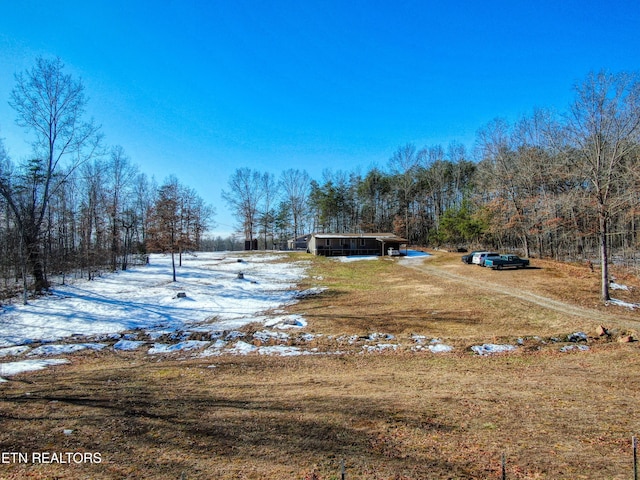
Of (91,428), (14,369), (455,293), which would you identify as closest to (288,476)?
(91,428)

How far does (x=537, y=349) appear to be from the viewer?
407 inches

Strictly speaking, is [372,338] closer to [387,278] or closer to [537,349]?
[537,349]

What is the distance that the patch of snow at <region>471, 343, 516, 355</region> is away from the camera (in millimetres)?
10117

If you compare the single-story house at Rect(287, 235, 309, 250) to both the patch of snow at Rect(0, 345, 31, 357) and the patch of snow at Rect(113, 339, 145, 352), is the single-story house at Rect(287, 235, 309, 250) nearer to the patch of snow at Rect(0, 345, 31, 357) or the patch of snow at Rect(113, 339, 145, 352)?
the patch of snow at Rect(113, 339, 145, 352)

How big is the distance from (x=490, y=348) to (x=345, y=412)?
7297mm

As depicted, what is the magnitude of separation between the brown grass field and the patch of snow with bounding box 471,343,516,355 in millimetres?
301

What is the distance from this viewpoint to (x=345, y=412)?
18.2 feet

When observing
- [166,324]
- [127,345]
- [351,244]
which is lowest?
[166,324]

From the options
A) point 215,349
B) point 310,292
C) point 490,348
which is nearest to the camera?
point 490,348

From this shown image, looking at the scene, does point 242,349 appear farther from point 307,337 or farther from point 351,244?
point 351,244

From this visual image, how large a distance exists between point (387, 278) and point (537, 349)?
16.8m

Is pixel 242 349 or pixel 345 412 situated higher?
pixel 345 412

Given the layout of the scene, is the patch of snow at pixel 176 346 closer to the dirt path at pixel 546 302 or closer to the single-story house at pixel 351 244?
the dirt path at pixel 546 302

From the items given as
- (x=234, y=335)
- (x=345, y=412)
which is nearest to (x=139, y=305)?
(x=234, y=335)
